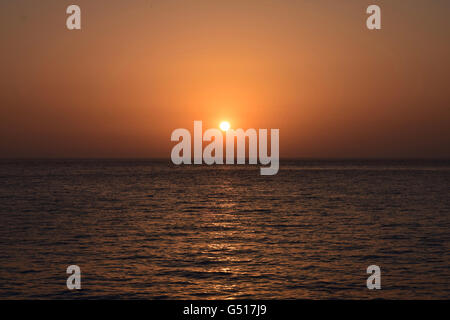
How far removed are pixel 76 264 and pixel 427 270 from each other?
17787 millimetres

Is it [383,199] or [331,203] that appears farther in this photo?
[383,199]

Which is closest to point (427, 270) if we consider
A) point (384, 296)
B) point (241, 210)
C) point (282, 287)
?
point (384, 296)

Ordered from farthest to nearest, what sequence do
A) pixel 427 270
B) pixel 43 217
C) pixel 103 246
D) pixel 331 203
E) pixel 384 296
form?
pixel 331 203 < pixel 43 217 < pixel 103 246 < pixel 427 270 < pixel 384 296

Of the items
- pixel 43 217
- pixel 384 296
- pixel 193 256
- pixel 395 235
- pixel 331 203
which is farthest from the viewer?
pixel 331 203

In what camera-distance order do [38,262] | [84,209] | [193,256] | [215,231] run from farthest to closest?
[84,209] < [215,231] < [193,256] < [38,262]

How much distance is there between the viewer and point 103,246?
29656 millimetres

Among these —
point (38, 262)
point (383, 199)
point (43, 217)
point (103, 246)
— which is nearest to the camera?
point (38, 262)

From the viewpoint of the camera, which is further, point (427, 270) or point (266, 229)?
point (266, 229)

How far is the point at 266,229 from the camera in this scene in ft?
122

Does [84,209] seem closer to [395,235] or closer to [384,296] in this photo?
[395,235]

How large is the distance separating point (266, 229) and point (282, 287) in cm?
1691

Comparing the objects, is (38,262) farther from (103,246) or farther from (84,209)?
(84,209)

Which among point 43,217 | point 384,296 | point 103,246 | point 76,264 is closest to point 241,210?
point 43,217

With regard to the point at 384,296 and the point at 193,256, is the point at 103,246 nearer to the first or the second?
the point at 193,256
